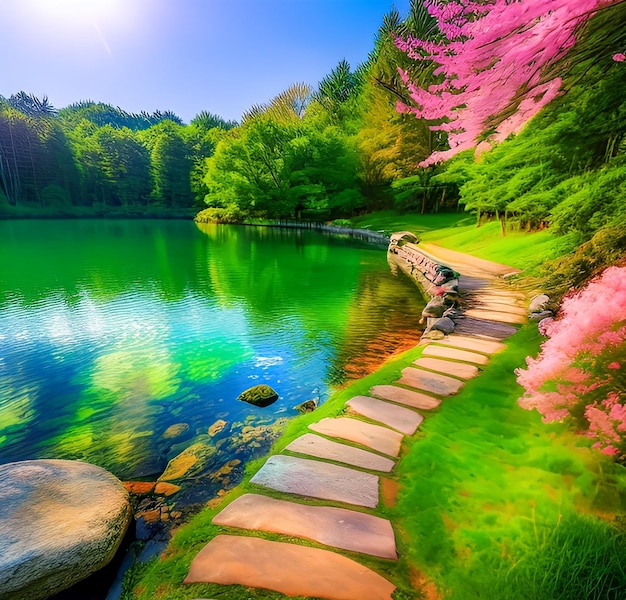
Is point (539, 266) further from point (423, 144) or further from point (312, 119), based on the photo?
point (312, 119)

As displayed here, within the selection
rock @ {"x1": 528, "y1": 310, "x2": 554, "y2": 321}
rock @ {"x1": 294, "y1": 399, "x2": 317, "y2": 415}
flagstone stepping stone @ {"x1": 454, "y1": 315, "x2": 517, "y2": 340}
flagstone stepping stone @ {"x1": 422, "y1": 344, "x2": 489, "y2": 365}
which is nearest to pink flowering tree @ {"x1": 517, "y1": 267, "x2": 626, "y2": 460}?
flagstone stepping stone @ {"x1": 422, "y1": 344, "x2": 489, "y2": 365}

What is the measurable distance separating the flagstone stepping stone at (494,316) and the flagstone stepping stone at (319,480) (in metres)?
5.02

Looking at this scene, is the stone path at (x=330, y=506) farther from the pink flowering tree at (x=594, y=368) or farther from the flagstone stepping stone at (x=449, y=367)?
the pink flowering tree at (x=594, y=368)

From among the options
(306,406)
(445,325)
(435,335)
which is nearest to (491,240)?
(445,325)

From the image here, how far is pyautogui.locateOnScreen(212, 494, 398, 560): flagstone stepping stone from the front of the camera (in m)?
2.20

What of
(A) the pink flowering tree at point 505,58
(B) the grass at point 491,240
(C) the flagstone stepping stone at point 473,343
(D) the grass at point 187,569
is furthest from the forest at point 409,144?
(D) the grass at point 187,569

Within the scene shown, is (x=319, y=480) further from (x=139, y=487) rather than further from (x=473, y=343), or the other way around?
(x=473, y=343)

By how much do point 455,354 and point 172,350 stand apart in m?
5.44

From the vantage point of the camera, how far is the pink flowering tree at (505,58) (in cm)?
246

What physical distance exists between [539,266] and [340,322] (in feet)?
16.3

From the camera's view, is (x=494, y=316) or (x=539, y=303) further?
(x=494, y=316)

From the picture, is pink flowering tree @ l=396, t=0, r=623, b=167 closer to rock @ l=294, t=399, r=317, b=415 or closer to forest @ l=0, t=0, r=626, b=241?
forest @ l=0, t=0, r=626, b=241

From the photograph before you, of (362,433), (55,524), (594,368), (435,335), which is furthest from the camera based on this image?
(435,335)

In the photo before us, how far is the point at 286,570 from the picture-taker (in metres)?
1.96
